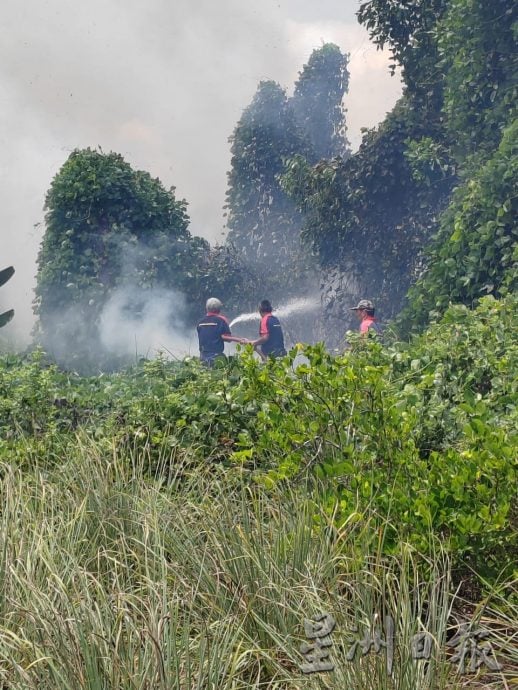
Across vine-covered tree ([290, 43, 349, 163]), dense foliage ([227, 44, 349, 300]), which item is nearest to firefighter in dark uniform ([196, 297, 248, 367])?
dense foliage ([227, 44, 349, 300])

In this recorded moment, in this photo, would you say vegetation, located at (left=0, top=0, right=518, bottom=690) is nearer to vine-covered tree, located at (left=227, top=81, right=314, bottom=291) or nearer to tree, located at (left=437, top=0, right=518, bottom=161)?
tree, located at (left=437, top=0, right=518, bottom=161)

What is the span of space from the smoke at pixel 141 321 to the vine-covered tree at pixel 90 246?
20 cm

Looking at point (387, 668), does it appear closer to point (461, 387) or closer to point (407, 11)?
point (461, 387)

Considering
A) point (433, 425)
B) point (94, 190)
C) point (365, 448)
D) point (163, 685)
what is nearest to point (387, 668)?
point (163, 685)

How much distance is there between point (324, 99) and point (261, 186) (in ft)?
19.1

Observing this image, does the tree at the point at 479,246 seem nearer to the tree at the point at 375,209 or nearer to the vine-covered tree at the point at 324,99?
the tree at the point at 375,209

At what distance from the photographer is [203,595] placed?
13.2ft

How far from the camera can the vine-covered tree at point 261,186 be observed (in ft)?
91.0

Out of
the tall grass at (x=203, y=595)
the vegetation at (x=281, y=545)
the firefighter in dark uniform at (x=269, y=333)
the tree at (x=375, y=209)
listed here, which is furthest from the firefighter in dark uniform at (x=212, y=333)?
the tall grass at (x=203, y=595)

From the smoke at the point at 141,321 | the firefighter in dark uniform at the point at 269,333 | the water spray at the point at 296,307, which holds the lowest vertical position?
the firefighter in dark uniform at the point at 269,333

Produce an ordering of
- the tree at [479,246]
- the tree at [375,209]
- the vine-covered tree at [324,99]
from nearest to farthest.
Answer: the tree at [479,246] → the tree at [375,209] → the vine-covered tree at [324,99]

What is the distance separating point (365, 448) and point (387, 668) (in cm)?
163

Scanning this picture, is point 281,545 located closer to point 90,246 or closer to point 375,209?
point 90,246

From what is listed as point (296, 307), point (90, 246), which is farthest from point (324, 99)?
point (90, 246)
